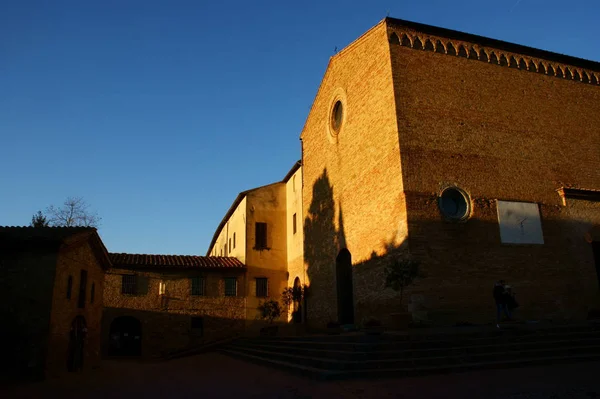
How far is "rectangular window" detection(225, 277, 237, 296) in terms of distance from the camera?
25.1 metres

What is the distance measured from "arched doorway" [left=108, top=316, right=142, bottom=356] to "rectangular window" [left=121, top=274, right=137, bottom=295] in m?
1.29

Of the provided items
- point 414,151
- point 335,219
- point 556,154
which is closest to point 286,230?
point 335,219

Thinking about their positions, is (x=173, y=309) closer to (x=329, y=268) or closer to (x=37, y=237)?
(x=329, y=268)

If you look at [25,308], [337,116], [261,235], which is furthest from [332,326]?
[25,308]

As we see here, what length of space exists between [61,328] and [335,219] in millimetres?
12098

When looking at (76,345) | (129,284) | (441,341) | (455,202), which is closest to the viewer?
(441,341)

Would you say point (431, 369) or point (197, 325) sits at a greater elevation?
point (197, 325)

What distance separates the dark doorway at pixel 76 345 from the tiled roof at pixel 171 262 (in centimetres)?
834

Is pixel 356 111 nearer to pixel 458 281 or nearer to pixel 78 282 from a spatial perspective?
pixel 458 281

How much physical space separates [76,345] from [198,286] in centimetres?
1020

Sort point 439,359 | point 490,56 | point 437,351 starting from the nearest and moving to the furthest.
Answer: point 439,359 < point 437,351 < point 490,56

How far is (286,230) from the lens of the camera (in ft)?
92.0

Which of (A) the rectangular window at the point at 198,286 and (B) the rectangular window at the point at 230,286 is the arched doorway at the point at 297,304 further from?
(A) the rectangular window at the point at 198,286

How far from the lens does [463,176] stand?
16766 millimetres
